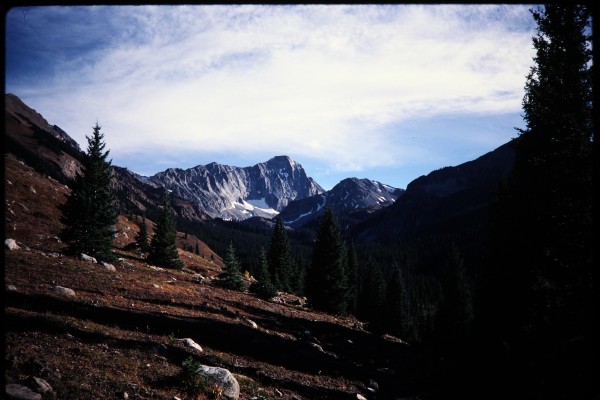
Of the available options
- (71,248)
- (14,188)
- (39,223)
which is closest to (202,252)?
(14,188)

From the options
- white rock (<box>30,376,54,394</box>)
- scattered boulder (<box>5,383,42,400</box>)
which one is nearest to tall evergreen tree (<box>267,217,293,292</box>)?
white rock (<box>30,376,54,394</box>)

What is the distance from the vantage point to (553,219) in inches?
409

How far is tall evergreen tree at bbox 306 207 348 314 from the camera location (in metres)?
39.4

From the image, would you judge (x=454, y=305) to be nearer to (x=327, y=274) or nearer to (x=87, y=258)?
(x=327, y=274)

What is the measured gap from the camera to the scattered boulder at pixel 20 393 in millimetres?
5465

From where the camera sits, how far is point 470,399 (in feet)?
44.7

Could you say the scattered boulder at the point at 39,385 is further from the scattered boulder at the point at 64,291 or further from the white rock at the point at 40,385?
the scattered boulder at the point at 64,291

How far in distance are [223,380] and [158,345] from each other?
133 inches

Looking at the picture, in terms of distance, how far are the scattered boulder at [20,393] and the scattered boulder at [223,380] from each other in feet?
14.3

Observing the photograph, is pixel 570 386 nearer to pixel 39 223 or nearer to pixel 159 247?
pixel 159 247

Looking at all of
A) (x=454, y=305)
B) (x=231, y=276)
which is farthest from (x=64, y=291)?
(x=454, y=305)

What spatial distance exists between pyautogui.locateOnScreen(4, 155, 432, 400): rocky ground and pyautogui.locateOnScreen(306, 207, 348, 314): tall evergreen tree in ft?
39.7

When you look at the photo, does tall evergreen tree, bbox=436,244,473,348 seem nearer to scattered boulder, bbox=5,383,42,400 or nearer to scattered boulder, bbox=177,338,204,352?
scattered boulder, bbox=177,338,204,352

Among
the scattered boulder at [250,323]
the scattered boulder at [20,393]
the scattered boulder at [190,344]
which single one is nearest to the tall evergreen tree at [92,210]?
the scattered boulder at [250,323]
